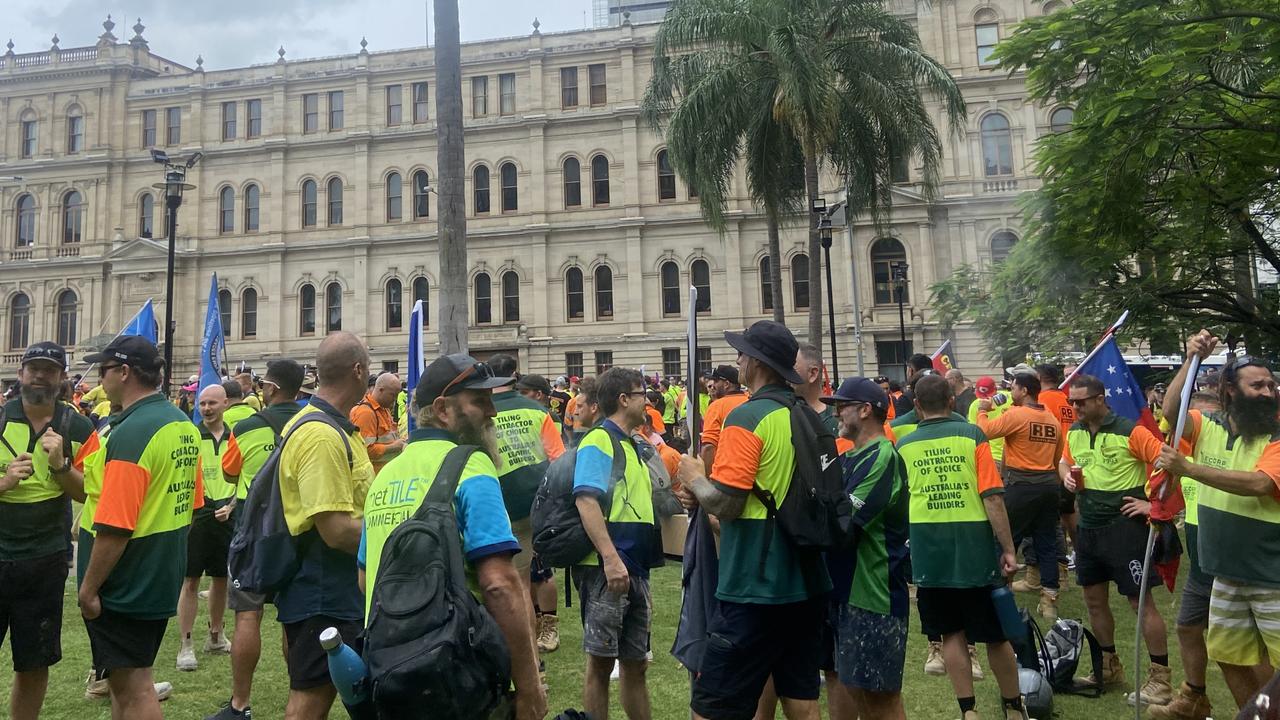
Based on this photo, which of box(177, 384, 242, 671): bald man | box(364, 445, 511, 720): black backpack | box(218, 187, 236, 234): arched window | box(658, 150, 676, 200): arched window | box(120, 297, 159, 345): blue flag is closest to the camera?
box(364, 445, 511, 720): black backpack

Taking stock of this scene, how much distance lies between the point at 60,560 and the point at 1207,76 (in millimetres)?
11893

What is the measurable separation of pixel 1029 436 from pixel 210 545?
7.47m

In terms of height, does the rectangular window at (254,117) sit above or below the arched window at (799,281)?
above

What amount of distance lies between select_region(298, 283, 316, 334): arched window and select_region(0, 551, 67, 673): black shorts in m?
36.8

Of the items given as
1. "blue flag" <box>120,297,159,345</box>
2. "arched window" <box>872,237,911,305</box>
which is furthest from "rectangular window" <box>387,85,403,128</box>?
"blue flag" <box>120,297,159,345</box>

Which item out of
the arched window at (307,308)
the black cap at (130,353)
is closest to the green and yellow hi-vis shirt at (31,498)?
the black cap at (130,353)

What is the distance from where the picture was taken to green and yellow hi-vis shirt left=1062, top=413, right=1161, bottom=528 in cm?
622

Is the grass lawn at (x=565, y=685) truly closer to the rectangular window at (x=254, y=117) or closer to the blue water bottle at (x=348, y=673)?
the blue water bottle at (x=348, y=673)

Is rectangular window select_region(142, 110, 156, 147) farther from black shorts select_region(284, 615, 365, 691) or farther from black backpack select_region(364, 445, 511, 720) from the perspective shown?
black backpack select_region(364, 445, 511, 720)

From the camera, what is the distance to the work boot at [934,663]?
656 cm

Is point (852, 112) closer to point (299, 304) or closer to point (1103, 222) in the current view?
point (1103, 222)

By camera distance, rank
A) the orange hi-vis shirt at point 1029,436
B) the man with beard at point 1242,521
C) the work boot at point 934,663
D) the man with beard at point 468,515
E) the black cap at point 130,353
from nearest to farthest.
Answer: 1. the man with beard at point 468,515
2. the black cap at point 130,353
3. the man with beard at point 1242,521
4. the work boot at point 934,663
5. the orange hi-vis shirt at point 1029,436

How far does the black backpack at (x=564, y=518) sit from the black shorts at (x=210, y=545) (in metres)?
3.38

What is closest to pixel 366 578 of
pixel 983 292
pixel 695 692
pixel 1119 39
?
pixel 695 692
